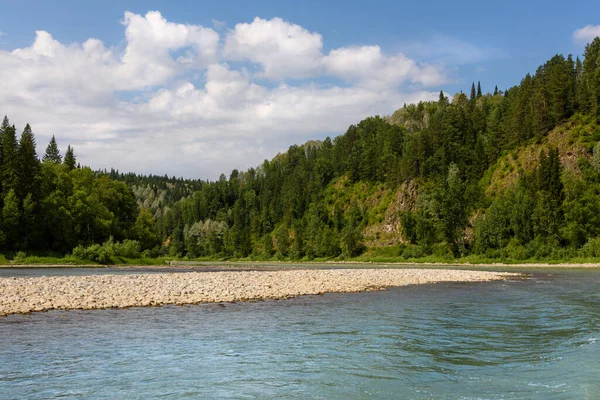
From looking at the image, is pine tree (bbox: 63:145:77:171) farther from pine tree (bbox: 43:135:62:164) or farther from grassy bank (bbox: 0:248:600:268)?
grassy bank (bbox: 0:248:600:268)

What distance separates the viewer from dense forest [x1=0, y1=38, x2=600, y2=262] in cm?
9700

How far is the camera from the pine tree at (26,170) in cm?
9531

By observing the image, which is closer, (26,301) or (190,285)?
(26,301)

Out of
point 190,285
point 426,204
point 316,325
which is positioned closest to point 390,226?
point 426,204

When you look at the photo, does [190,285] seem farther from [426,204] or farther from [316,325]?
[426,204]

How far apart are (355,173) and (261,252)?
4978 centimetres

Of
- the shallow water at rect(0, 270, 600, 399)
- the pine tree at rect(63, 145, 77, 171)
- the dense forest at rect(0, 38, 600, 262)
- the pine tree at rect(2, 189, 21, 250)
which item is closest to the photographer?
the shallow water at rect(0, 270, 600, 399)

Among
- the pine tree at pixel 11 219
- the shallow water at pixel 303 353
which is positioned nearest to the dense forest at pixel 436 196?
the pine tree at pixel 11 219

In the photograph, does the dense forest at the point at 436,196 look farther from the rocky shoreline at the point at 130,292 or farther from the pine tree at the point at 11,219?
the rocky shoreline at the point at 130,292

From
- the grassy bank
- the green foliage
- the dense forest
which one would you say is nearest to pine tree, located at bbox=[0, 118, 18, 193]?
the dense forest

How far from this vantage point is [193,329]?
22.5 meters

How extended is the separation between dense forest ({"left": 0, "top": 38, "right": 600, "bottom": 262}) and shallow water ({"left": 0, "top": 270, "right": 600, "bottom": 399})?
76.5 m

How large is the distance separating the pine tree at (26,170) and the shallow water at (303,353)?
268 feet

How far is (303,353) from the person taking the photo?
59.0ft
